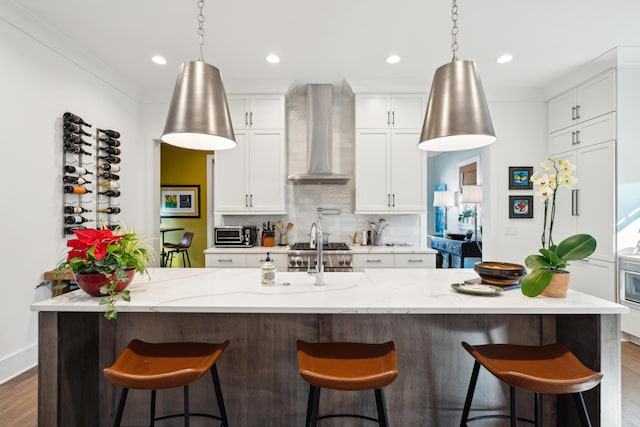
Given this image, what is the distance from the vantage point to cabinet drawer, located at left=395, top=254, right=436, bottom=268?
3.85 meters

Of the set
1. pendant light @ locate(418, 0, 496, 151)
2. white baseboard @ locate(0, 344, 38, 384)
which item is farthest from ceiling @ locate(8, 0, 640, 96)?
white baseboard @ locate(0, 344, 38, 384)

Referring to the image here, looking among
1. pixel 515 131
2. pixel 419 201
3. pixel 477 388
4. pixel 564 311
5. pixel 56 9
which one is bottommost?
pixel 477 388

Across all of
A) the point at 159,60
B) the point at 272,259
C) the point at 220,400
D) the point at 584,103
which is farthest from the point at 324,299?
the point at 584,103

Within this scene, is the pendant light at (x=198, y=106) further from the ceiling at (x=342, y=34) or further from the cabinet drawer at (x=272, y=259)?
the cabinet drawer at (x=272, y=259)

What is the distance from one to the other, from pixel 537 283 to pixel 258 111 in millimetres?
3412

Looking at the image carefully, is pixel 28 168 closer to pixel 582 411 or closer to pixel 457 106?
pixel 457 106

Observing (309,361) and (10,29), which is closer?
(309,361)

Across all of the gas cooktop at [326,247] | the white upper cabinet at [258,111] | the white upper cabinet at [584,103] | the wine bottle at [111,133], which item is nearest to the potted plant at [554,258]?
the gas cooktop at [326,247]

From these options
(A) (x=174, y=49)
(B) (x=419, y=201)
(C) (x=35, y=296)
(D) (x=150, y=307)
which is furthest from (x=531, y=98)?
(C) (x=35, y=296)

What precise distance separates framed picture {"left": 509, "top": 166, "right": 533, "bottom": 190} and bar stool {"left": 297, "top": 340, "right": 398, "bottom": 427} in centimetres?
361

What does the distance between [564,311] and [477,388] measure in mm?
626

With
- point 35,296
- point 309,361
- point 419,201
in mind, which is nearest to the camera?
point 309,361

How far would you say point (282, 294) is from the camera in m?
1.71

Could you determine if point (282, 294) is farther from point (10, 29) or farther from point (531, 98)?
point (531, 98)
